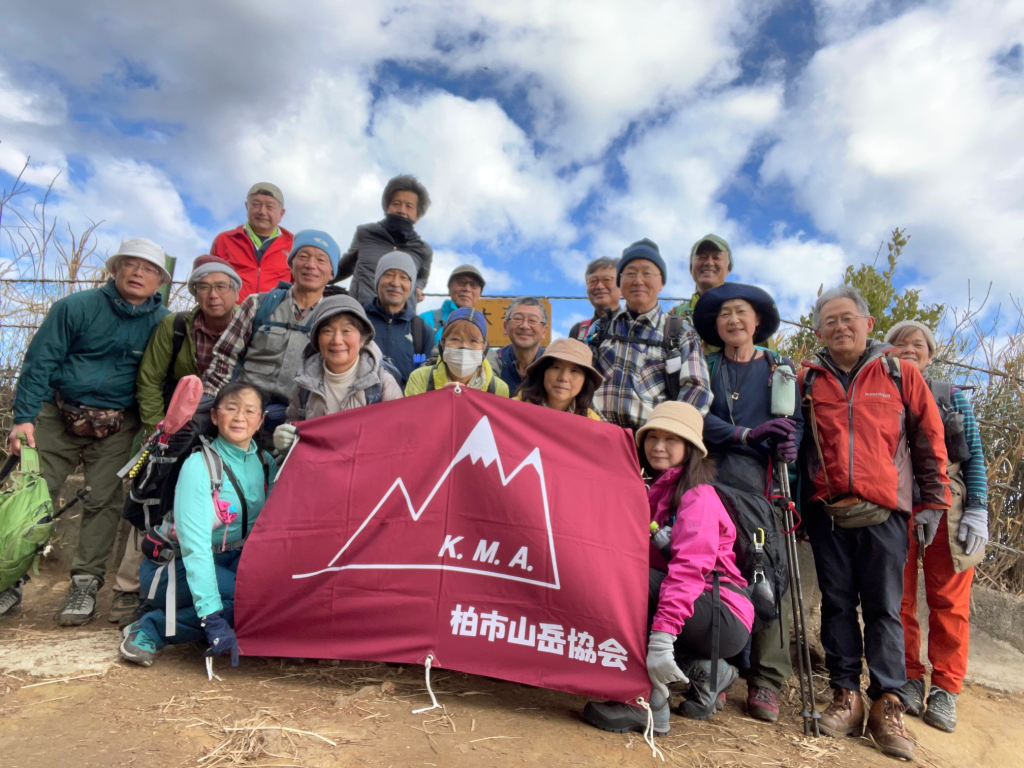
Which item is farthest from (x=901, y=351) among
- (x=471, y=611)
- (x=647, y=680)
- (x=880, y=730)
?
(x=471, y=611)

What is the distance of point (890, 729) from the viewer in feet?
12.7

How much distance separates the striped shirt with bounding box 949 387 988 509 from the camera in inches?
182

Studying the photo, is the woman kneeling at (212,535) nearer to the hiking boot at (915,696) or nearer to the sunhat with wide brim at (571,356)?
the sunhat with wide brim at (571,356)

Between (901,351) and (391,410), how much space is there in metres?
3.91

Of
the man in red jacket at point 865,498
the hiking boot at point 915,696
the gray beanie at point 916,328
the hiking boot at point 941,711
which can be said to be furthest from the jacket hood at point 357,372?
the hiking boot at point 941,711

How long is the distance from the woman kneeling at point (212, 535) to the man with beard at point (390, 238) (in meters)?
2.41

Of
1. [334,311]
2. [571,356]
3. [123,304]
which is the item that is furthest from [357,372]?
[123,304]

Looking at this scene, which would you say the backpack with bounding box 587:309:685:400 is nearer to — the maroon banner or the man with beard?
the maroon banner

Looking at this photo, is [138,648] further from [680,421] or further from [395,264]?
[680,421]

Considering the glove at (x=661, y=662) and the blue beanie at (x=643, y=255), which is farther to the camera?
the blue beanie at (x=643, y=255)

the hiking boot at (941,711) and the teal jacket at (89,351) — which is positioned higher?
the teal jacket at (89,351)

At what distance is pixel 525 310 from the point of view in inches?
199

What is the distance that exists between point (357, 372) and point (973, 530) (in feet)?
14.5

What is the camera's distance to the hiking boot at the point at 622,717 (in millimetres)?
3379
